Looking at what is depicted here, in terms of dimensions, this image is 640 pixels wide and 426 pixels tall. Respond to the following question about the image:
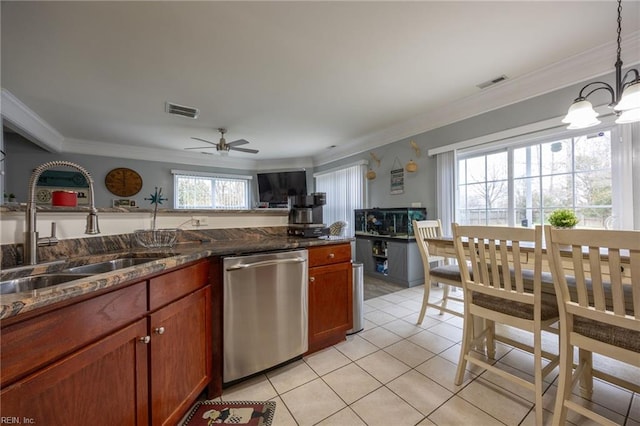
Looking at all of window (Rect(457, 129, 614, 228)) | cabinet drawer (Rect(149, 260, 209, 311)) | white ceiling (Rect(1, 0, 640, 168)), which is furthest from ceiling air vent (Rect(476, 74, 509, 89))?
cabinet drawer (Rect(149, 260, 209, 311))

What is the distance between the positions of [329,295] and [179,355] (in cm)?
105

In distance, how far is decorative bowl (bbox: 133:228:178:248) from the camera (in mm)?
1669

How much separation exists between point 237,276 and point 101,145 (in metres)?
5.45

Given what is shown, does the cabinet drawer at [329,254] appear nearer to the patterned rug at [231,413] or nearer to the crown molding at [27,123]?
the patterned rug at [231,413]

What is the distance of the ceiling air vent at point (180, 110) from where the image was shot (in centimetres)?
331

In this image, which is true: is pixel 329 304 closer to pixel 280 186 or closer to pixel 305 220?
pixel 305 220

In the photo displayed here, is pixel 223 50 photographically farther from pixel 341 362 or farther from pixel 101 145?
pixel 101 145

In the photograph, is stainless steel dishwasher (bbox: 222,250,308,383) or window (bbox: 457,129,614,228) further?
window (bbox: 457,129,614,228)

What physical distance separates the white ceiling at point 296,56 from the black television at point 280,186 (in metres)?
2.37

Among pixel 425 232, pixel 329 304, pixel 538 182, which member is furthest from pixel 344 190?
pixel 329 304

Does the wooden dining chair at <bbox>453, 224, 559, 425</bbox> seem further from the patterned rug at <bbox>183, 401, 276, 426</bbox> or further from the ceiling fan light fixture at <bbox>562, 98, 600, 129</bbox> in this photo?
the patterned rug at <bbox>183, 401, 276, 426</bbox>

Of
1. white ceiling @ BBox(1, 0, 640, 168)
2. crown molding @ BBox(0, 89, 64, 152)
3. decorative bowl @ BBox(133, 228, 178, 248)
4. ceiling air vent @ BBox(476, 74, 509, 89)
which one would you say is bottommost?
decorative bowl @ BBox(133, 228, 178, 248)

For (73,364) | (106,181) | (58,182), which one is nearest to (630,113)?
(73,364)

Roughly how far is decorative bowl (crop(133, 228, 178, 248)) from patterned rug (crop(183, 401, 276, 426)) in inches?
39.6
